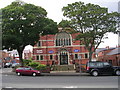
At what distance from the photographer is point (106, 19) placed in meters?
26.7

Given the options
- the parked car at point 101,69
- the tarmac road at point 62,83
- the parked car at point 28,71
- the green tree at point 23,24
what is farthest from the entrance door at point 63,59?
the tarmac road at point 62,83

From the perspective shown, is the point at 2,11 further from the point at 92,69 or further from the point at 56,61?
the point at 56,61

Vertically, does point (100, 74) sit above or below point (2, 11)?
below

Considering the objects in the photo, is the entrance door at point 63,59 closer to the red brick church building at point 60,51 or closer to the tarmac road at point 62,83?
the red brick church building at point 60,51

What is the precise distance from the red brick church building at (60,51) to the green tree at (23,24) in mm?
16388

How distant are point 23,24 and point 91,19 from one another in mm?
10140

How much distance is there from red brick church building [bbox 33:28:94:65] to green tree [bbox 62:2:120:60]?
18.5 meters

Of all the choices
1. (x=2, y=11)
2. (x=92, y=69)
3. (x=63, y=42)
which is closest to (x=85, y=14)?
(x=92, y=69)

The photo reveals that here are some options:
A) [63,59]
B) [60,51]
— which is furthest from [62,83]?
[60,51]

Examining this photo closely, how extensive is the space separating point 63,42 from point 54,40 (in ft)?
7.68

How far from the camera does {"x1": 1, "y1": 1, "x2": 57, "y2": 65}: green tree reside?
29047mm

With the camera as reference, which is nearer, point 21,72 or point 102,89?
point 102,89

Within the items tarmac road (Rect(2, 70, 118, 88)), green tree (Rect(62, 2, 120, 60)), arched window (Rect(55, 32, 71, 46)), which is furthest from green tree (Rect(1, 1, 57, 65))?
arched window (Rect(55, 32, 71, 46))

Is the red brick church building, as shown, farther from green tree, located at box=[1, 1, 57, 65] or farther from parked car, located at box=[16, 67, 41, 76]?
parked car, located at box=[16, 67, 41, 76]
